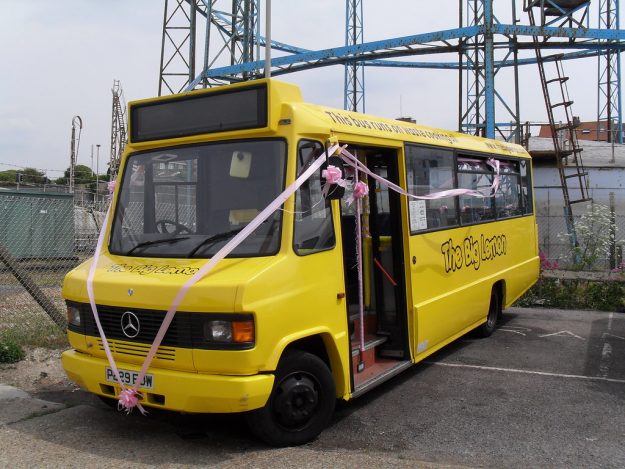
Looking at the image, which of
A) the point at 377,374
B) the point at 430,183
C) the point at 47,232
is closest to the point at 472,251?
the point at 430,183

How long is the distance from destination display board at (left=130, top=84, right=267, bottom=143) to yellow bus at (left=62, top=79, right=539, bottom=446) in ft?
0.04

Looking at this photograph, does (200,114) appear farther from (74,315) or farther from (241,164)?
(74,315)

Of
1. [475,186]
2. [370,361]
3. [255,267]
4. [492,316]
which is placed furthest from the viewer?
[492,316]

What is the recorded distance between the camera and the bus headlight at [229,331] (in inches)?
149

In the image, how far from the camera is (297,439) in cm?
430

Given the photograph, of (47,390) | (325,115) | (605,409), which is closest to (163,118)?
(325,115)

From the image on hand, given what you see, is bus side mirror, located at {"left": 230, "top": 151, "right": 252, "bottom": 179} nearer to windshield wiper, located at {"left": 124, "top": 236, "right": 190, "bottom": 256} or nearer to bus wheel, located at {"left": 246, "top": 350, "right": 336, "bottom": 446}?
windshield wiper, located at {"left": 124, "top": 236, "right": 190, "bottom": 256}

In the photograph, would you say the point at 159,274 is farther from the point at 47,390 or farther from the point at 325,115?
the point at 47,390

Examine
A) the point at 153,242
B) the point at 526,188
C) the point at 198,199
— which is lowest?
the point at 153,242

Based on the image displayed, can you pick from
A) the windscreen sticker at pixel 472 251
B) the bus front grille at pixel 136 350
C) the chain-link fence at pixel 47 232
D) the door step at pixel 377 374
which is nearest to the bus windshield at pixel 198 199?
the bus front grille at pixel 136 350

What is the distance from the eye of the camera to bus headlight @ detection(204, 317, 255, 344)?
3.78 m

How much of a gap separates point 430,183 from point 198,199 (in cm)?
282

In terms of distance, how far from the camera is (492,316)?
27.5ft

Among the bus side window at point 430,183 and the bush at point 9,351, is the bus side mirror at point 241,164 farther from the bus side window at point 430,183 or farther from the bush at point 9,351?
the bush at point 9,351
